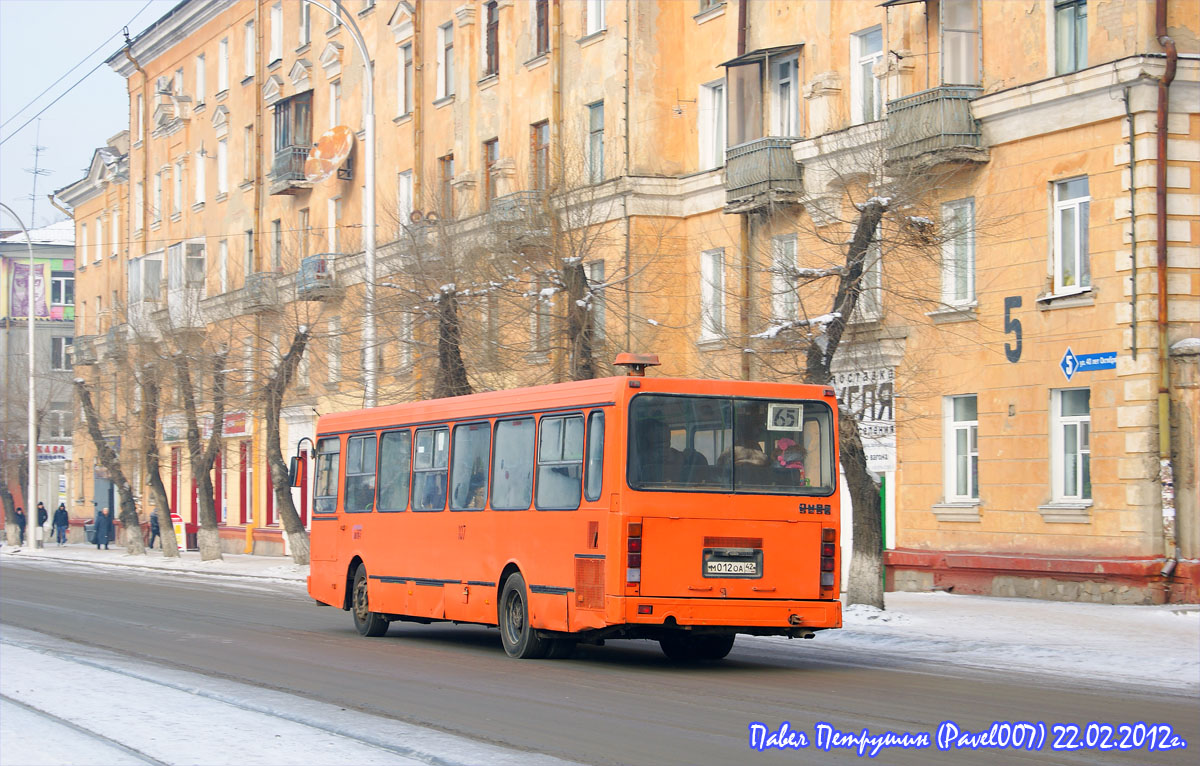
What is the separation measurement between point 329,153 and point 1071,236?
28.1m

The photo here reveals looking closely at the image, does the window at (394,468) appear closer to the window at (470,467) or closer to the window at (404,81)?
the window at (470,467)

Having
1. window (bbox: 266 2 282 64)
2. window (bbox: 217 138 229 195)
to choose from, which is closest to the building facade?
window (bbox: 266 2 282 64)

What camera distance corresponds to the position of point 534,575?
54.4 ft

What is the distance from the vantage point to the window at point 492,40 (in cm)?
4109

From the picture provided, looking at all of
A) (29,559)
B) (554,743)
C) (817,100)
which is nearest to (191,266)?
(29,559)

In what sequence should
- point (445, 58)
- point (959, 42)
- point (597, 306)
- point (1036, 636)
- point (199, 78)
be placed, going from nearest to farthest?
point (1036, 636) → point (959, 42) → point (597, 306) → point (445, 58) → point (199, 78)

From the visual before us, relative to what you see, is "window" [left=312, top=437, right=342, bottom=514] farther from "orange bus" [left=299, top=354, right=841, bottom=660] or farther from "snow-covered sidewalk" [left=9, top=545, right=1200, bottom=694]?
"snow-covered sidewalk" [left=9, top=545, right=1200, bottom=694]

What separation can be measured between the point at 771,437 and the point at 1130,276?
425 inches

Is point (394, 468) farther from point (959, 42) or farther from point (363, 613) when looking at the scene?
point (959, 42)

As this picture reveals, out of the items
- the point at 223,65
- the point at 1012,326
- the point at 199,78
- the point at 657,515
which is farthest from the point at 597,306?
the point at 199,78

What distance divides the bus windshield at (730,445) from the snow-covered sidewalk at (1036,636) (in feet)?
10.3

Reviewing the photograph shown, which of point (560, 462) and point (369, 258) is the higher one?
point (369, 258)

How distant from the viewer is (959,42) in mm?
27938

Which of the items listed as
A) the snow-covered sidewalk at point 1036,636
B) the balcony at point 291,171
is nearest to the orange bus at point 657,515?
the snow-covered sidewalk at point 1036,636
